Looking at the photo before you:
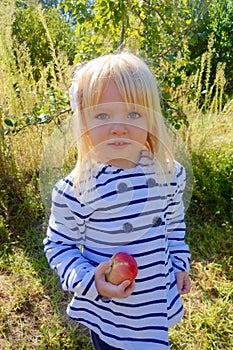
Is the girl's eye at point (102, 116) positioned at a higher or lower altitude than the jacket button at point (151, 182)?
higher

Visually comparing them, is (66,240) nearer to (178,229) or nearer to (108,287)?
(108,287)

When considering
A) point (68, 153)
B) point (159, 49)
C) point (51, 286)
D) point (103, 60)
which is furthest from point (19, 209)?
point (103, 60)

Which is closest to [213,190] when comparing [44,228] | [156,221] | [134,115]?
[44,228]

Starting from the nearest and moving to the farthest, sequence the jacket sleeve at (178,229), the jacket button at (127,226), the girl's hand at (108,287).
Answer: the girl's hand at (108,287), the jacket button at (127,226), the jacket sleeve at (178,229)

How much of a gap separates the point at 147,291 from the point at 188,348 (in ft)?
2.70

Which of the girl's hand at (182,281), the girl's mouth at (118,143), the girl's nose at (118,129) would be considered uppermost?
the girl's nose at (118,129)

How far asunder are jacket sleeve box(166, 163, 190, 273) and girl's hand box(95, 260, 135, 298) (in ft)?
0.81

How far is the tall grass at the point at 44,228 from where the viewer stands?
1762mm

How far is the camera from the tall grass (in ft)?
5.78

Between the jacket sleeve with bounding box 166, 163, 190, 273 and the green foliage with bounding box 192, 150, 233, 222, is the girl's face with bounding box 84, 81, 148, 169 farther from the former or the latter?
the green foliage with bounding box 192, 150, 233, 222

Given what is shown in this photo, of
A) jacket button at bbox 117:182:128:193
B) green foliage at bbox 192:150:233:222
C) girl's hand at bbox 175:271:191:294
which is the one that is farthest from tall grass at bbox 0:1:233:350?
jacket button at bbox 117:182:128:193

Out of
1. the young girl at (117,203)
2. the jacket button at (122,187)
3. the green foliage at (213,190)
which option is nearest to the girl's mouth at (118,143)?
the young girl at (117,203)

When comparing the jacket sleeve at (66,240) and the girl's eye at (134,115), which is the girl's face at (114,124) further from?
the jacket sleeve at (66,240)

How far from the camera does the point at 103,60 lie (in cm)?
98
